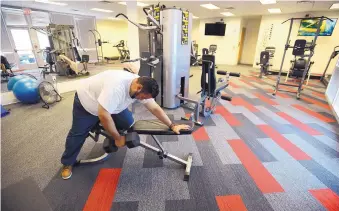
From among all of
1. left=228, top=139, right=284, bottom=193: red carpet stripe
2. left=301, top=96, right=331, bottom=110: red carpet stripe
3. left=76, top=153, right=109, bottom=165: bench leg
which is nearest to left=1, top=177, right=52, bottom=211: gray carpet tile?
left=76, top=153, right=109, bottom=165: bench leg

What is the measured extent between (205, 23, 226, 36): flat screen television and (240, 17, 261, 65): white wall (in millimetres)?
1280

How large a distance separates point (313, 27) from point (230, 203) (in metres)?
8.92

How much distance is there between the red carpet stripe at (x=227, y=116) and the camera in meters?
2.85

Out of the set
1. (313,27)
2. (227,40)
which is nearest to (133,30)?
(227,40)

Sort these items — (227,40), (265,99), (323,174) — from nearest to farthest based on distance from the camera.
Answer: (323,174), (265,99), (227,40)

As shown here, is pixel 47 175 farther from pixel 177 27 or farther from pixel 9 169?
pixel 177 27

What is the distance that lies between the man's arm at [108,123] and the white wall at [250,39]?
34.9 ft

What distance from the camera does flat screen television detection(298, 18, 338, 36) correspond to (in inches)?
261

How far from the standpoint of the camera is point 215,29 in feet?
31.5

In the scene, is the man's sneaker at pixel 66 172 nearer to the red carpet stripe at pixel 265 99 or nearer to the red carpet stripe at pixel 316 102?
the red carpet stripe at pixel 265 99

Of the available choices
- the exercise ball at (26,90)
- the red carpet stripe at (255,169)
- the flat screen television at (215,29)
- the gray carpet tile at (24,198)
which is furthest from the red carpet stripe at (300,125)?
the flat screen television at (215,29)

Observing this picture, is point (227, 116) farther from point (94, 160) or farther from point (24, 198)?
point (24, 198)

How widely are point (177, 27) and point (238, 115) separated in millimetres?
1979

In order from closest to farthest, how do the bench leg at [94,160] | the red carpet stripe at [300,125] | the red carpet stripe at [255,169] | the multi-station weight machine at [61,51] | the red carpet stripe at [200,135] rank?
the red carpet stripe at [255,169] → the bench leg at [94,160] → the red carpet stripe at [200,135] → the red carpet stripe at [300,125] → the multi-station weight machine at [61,51]
